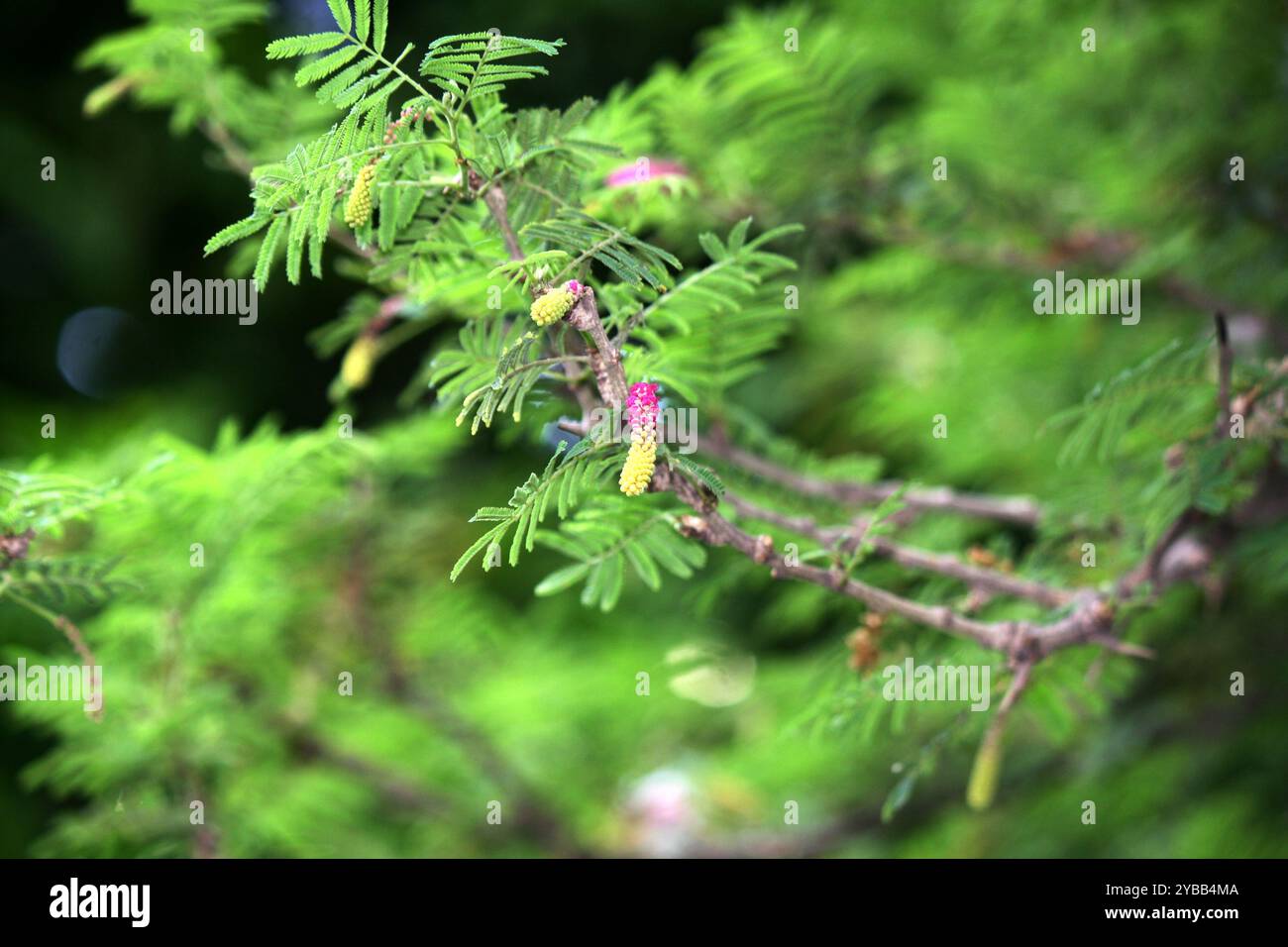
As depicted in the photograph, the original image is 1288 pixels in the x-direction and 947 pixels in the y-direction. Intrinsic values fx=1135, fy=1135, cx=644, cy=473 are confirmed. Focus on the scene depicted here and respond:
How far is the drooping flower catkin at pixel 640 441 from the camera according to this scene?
2.10 feet

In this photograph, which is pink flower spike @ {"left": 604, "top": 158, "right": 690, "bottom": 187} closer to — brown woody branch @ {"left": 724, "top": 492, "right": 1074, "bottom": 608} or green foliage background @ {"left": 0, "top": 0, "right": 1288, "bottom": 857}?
green foliage background @ {"left": 0, "top": 0, "right": 1288, "bottom": 857}

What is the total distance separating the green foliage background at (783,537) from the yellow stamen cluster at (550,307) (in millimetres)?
207

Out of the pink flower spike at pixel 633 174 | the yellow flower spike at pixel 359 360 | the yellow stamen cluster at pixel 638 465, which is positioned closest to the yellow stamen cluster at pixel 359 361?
the yellow flower spike at pixel 359 360

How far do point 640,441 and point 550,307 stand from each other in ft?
0.30

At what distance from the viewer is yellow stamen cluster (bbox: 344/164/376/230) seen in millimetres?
673

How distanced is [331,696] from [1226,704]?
1382 millimetres

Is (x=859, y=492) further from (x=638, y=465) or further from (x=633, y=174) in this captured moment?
(x=638, y=465)

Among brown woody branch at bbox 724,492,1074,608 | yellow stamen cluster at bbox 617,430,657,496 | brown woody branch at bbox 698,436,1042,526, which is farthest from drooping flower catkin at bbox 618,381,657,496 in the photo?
brown woody branch at bbox 698,436,1042,526

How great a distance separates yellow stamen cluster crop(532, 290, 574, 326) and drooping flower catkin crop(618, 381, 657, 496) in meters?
0.06

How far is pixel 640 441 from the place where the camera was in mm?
646

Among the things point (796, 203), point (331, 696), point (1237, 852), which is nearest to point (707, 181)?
point (796, 203)

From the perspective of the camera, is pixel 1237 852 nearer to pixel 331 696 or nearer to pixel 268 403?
pixel 331 696

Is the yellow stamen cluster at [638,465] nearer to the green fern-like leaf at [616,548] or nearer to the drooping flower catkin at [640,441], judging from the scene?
the drooping flower catkin at [640,441]

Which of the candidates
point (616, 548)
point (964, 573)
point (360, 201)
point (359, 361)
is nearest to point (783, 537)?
point (964, 573)
